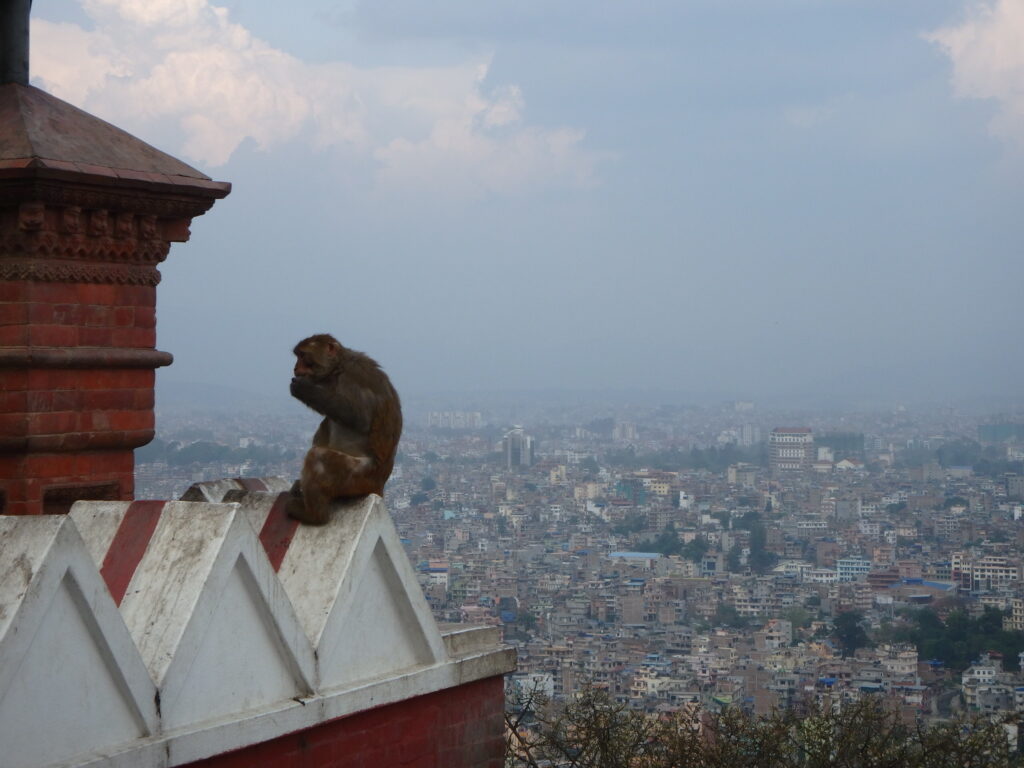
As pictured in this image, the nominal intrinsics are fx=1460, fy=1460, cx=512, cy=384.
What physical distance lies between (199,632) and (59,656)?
0.43 meters

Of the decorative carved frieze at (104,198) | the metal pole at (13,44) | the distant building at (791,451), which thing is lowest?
the distant building at (791,451)

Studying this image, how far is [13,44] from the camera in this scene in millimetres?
5164

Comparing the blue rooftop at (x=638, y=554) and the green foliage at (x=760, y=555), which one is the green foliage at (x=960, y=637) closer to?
the green foliage at (x=760, y=555)

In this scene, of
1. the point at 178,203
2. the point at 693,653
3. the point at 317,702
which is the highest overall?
the point at 178,203

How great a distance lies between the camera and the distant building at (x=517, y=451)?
6862 centimetres

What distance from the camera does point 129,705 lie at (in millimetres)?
3270

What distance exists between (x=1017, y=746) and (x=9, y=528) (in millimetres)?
13140

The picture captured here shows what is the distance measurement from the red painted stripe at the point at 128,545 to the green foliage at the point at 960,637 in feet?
70.2

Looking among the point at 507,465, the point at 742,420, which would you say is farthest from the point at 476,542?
the point at 742,420

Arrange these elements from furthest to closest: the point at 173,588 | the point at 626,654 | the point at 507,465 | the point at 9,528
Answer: the point at 507,465 → the point at 626,654 → the point at 173,588 → the point at 9,528

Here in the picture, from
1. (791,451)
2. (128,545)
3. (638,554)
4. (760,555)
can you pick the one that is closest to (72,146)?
(128,545)

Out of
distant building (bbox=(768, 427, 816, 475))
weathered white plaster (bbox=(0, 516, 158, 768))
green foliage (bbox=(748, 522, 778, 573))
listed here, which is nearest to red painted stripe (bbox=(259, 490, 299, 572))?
weathered white plaster (bbox=(0, 516, 158, 768))

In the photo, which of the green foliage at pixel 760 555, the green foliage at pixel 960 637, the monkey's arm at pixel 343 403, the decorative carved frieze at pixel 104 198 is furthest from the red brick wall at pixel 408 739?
the green foliage at pixel 760 555

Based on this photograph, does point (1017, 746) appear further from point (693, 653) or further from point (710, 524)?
point (710, 524)
